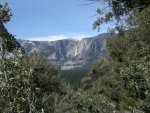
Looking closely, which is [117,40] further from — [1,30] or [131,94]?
[1,30]

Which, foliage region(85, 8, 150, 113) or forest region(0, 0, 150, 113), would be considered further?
foliage region(85, 8, 150, 113)

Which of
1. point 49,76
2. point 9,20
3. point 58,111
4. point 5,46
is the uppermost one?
point 9,20

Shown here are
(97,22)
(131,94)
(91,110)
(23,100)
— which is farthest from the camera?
(97,22)

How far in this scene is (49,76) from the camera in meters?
54.4

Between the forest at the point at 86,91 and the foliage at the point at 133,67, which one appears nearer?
the forest at the point at 86,91

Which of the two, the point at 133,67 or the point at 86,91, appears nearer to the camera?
the point at 133,67

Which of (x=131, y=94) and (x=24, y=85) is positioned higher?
(x=24, y=85)

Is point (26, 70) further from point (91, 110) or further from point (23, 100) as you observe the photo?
point (91, 110)

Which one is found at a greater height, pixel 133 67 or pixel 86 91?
pixel 133 67

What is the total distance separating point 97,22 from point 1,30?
10.7 m

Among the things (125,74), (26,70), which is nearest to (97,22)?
(125,74)

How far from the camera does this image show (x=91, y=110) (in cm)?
2055

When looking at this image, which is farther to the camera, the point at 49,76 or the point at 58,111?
the point at 49,76

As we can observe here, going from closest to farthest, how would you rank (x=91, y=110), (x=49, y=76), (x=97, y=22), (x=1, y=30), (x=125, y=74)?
(x=1, y=30) < (x=125, y=74) < (x=91, y=110) < (x=97, y=22) < (x=49, y=76)
